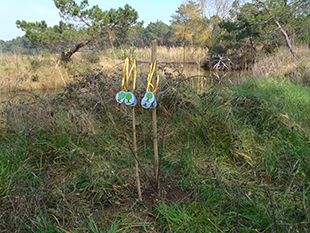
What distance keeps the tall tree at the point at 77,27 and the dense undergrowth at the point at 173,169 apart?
6215 mm

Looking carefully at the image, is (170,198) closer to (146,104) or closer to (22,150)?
(146,104)

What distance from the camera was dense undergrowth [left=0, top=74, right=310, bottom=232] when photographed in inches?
53.5

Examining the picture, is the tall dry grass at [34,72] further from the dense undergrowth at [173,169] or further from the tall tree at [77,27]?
the dense undergrowth at [173,169]

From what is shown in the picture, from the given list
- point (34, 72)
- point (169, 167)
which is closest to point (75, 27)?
point (34, 72)

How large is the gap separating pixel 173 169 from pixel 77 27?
8.83 meters

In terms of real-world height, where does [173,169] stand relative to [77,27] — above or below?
below

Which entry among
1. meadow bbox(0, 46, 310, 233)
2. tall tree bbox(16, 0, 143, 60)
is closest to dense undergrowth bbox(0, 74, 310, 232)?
meadow bbox(0, 46, 310, 233)

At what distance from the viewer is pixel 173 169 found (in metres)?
1.95

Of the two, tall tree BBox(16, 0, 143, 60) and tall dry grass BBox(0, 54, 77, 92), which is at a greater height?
tall tree BBox(16, 0, 143, 60)

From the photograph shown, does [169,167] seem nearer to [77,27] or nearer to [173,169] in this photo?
[173,169]

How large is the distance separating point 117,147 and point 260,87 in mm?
2224

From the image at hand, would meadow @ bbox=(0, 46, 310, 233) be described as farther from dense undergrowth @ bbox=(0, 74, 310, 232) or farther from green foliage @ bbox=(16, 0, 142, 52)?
green foliage @ bbox=(16, 0, 142, 52)

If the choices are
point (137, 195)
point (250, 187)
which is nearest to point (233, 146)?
point (250, 187)

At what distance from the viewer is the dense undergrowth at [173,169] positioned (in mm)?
1359
